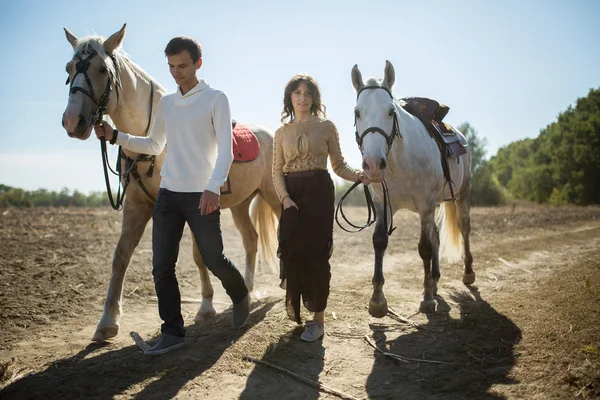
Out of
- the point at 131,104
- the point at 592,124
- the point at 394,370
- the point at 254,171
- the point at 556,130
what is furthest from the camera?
the point at 556,130

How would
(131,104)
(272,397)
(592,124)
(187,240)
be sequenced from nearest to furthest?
(272,397), (131,104), (187,240), (592,124)

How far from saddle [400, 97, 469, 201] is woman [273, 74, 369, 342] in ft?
6.22

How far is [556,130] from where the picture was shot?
29.2 metres

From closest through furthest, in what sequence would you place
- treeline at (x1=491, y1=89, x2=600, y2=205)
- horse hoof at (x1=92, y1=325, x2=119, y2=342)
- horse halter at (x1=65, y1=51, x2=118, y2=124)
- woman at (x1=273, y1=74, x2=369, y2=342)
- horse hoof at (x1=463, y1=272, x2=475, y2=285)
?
horse halter at (x1=65, y1=51, x2=118, y2=124)
woman at (x1=273, y1=74, x2=369, y2=342)
horse hoof at (x1=92, y1=325, x2=119, y2=342)
horse hoof at (x1=463, y1=272, x2=475, y2=285)
treeline at (x1=491, y1=89, x2=600, y2=205)

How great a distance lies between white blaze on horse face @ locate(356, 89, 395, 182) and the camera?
11.7 feet

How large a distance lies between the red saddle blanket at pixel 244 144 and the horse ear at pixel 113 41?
4.74 ft

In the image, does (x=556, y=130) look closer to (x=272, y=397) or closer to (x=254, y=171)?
(x=254, y=171)

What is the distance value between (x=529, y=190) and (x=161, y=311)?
31.5 metres

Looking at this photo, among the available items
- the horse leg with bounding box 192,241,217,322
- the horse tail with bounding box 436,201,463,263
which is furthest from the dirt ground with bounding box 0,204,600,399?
the horse tail with bounding box 436,201,463,263

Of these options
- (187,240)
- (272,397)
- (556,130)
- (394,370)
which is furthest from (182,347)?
(556,130)

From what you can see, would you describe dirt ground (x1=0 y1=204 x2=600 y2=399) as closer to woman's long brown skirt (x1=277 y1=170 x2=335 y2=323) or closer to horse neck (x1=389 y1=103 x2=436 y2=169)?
woman's long brown skirt (x1=277 y1=170 x2=335 y2=323)

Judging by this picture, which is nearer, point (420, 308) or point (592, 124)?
point (420, 308)

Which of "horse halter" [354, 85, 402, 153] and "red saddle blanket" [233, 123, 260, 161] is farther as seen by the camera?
"red saddle blanket" [233, 123, 260, 161]

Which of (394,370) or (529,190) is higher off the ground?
(529,190)
